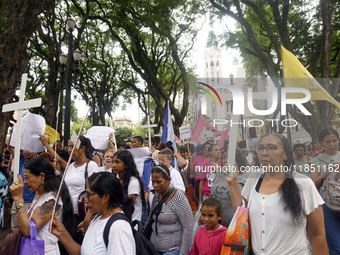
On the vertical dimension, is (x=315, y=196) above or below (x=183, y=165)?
above

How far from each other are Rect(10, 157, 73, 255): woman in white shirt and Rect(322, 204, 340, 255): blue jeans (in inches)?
100.0

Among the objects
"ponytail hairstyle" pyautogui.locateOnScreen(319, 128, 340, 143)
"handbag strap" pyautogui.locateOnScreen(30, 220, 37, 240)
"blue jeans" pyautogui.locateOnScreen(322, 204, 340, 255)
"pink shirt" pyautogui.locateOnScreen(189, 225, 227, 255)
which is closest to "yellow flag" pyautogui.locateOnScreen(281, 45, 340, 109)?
"ponytail hairstyle" pyautogui.locateOnScreen(319, 128, 340, 143)

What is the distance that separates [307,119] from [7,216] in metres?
6.28

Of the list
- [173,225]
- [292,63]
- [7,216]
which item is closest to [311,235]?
[173,225]

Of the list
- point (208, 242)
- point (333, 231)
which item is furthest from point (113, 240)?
point (333, 231)

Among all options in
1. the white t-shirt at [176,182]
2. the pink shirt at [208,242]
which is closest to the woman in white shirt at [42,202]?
the pink shirt at [208,242]

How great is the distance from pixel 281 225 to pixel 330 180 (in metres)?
1.29

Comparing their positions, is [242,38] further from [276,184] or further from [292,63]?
[276,184]

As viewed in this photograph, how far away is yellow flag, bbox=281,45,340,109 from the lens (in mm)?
3325

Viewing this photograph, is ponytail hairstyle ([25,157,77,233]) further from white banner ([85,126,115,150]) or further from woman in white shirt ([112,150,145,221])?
white banner ([85,126,115,150])

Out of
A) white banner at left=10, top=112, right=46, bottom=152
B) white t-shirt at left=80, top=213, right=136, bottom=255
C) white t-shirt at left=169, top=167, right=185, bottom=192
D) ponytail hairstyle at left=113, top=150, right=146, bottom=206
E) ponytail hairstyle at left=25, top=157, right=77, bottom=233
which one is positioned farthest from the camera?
white t-shirt at left=169, top=167, right=185, bottom=192

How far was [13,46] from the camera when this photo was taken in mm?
6238

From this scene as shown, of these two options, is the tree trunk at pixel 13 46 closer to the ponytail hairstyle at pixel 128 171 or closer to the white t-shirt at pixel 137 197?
the ponytail hairstyle at pixel 128 171

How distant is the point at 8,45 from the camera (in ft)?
20.4
